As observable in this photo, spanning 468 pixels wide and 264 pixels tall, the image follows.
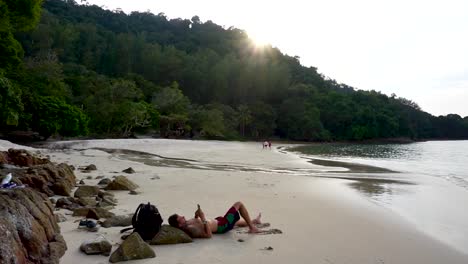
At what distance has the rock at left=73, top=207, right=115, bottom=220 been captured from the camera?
6727mm

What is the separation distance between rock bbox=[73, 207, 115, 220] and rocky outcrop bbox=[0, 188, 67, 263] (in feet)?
5.27

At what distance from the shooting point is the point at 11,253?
3.48m

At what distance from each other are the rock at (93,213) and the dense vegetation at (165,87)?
1414 centimetres

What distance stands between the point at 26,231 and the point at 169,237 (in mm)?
2115

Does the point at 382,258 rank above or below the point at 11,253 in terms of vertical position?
below

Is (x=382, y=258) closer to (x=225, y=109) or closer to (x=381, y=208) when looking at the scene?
(x=381, y=208)

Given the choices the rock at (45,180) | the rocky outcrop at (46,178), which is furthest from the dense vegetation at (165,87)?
the rock at (45,180)

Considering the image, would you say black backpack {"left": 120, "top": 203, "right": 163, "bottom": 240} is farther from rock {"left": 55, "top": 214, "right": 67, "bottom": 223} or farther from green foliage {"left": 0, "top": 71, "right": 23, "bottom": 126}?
green foliage {"left": 0, "top": 71, "right": 23, "bottom": 126}

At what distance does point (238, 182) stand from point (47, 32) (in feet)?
229

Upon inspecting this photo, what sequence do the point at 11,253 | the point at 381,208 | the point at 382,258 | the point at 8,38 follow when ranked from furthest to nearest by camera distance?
the point at 8,38
the point at 381,208
the point at 382,258
the point at 11,253

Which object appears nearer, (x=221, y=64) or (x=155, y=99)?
(x=155, y=99)

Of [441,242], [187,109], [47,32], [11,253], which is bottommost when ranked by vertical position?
[441,242]

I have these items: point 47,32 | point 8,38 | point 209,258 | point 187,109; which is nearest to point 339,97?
point 187,109

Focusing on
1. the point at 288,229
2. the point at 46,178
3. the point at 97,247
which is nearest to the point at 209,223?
the point at 288,229
